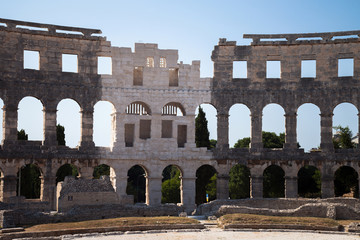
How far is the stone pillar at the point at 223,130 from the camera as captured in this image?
46.6 m

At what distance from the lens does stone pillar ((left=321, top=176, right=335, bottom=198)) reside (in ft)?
149

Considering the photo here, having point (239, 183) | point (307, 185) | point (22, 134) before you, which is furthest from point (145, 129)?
point (307, 185)

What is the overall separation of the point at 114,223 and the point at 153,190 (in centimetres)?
1218

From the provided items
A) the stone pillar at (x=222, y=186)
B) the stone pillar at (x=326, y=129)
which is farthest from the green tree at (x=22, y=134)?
the stone pillar at (x=326, y=129)

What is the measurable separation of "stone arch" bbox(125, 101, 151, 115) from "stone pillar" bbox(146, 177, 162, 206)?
18.0 ft

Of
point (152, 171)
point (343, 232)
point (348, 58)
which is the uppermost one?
point (348, 58)

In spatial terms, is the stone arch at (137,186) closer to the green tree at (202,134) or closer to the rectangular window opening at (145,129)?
the green tree at (202,134)

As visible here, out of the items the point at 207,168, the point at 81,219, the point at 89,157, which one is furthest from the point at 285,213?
the point at 207,168

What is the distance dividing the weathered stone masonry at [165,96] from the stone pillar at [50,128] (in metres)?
0.08

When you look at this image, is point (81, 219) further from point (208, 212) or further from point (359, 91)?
point (359, 91)

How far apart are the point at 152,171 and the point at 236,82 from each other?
32.7ft

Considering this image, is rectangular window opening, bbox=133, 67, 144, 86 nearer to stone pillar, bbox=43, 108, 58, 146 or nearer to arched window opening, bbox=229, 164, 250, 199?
stone pillar, bbox=43, 108, 58, 146

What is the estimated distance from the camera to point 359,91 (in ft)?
152

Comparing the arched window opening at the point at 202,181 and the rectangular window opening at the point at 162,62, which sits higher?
the rectangular window opening at the point at 162,62
